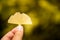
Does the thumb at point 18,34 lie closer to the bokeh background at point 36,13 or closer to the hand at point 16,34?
the hand at point 16,34

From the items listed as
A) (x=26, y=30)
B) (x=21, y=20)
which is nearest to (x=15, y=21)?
(x=21, y=20)

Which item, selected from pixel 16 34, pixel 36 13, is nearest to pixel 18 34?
pixel 16 34

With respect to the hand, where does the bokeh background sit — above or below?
above

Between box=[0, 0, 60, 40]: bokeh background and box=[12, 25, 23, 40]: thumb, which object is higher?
box=[0, 0, 60, 40]: bokeh background

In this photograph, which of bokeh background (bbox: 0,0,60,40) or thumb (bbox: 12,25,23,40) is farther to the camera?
bokeh background (bbox: 0,0,60,40)

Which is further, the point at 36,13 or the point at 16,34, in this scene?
the point at 36,13

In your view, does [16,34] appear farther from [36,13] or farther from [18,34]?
[36,13]

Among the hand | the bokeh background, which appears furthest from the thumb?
the bokeh background

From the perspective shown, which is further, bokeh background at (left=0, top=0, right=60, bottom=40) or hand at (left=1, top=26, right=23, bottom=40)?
bokeh background at (left=0, top=0, right=60, bottom=40)

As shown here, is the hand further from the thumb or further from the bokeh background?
the bokeh background

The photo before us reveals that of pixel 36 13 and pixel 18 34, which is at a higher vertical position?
pixel 36 13
